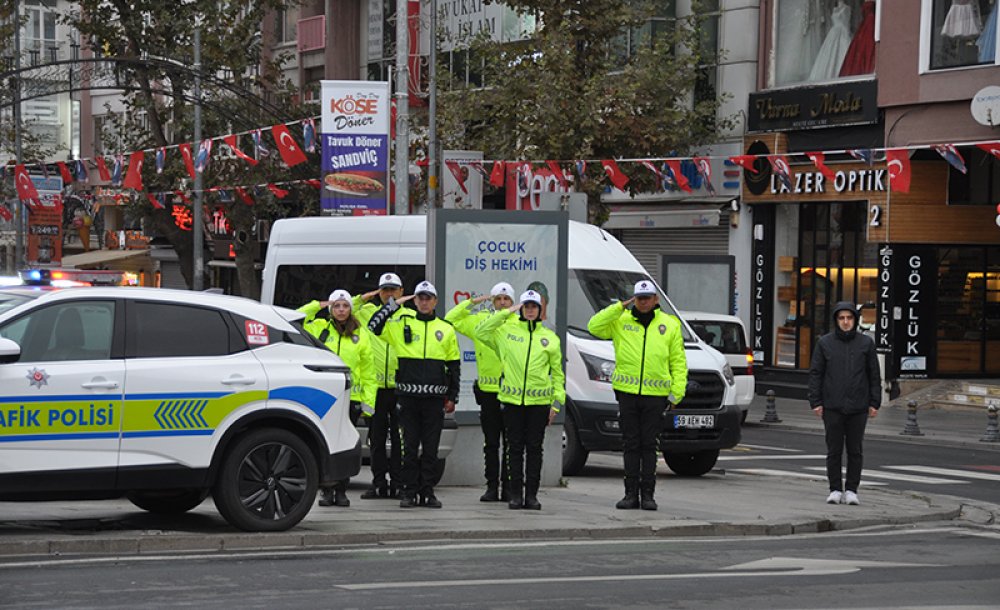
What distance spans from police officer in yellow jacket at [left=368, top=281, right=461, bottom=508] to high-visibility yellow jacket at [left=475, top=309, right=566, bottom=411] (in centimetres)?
37

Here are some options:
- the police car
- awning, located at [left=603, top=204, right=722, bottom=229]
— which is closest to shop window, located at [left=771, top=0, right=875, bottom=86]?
awning, located at [left=603, top=204, right=722, bottom=229]

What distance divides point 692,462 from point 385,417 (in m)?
5.06

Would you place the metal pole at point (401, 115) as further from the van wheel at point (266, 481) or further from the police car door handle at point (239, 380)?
the police car door handle at point (239, 380)

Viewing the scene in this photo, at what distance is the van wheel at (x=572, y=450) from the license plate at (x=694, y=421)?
3.17 feet

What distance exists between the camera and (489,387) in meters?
13.9

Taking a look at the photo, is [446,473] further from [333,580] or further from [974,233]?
[974,233]

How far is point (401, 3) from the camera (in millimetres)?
27438

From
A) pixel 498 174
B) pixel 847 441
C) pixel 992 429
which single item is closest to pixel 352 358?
pixel 847 441

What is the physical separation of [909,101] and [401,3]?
30.0 ft

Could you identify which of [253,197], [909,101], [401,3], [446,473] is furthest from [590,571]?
[253,197]

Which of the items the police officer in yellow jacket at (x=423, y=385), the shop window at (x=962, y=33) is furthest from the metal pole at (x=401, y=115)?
the police officer in yellow jacket at (x=423, y=385)

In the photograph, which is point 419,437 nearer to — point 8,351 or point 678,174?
point 8,351

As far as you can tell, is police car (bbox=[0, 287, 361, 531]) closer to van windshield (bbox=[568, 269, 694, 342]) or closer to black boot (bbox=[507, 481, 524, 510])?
black boot (bbox=[507, 481, 524, 510])

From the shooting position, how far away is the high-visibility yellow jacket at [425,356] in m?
13.3
